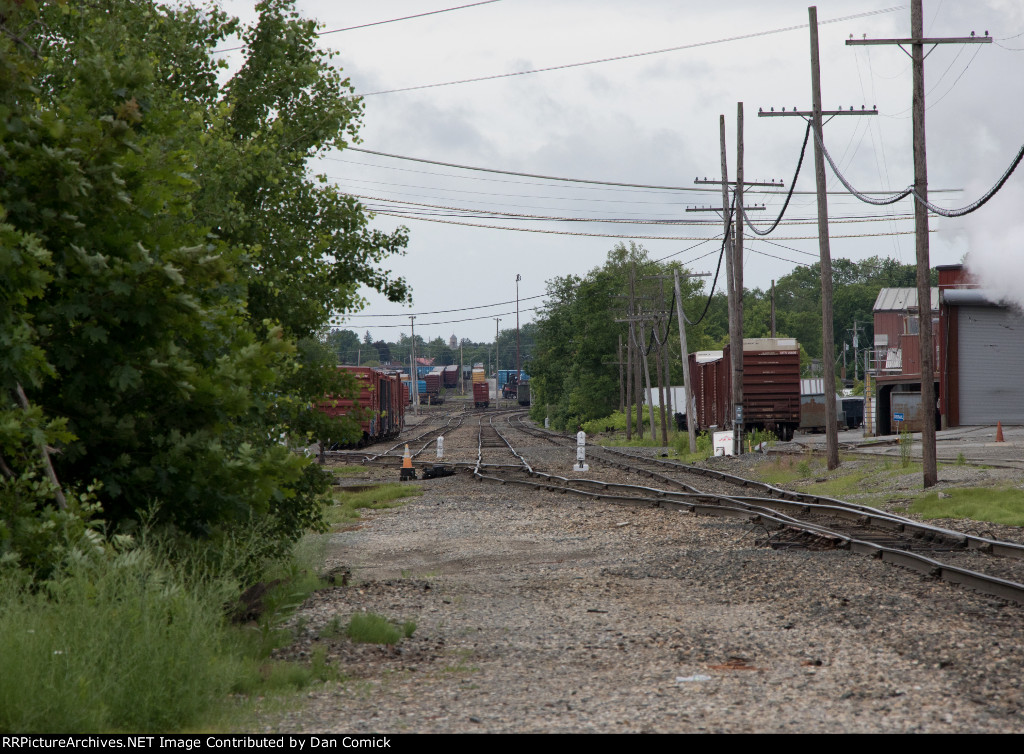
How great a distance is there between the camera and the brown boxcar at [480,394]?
11256cm

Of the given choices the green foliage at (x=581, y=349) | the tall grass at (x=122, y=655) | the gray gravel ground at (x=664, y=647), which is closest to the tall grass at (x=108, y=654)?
the tall grass at (x=122, y=655)

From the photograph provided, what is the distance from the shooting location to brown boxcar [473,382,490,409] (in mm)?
112562

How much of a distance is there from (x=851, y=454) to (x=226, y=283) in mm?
26466

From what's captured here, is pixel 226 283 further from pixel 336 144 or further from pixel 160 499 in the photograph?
pixel 336 144

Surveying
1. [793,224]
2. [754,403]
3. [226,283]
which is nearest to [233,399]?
[226,283]

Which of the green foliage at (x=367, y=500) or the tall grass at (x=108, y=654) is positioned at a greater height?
the tall grass at (x=108, y=654)

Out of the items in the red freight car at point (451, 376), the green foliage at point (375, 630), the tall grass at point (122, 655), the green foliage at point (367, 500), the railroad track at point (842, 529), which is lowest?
the green foliage at point (367, 500)

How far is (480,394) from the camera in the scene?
114 m

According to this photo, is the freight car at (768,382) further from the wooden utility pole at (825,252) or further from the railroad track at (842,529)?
the railroad track at (842,529)

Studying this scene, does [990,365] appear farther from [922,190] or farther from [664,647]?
[664,647]

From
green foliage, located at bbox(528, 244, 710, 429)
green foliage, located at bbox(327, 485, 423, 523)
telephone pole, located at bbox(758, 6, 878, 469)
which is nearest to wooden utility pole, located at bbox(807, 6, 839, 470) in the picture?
telephone pole, located at bbox(758, 6, 878, 469)

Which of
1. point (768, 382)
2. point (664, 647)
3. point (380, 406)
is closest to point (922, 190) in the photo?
point (664, 647)

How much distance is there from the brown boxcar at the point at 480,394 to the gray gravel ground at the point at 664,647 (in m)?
99.2

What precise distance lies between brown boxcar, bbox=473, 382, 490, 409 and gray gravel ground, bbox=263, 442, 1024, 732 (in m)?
99.2
